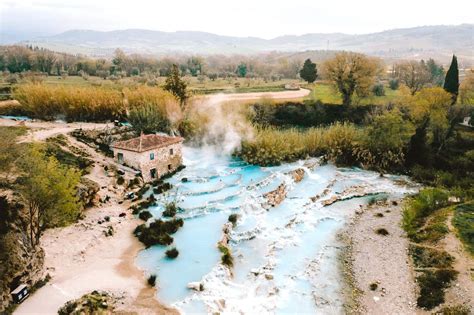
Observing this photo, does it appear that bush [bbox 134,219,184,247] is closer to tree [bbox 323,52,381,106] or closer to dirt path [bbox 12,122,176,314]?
dirt path [bbox 12,122,176,314]

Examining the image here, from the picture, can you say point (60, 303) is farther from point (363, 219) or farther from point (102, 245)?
point (363, 219)

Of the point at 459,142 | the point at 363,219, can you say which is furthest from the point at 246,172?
the point at 459,142

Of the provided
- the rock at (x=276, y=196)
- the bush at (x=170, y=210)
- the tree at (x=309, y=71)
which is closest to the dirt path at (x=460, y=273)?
the rock at (x=276, y=196)

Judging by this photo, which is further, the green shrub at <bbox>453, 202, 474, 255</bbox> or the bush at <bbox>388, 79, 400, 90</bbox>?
the bush at <bbox>388, 79, 400, 90</bbox>

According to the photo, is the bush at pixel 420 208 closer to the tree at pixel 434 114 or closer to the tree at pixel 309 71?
the tree at pixel 434 114

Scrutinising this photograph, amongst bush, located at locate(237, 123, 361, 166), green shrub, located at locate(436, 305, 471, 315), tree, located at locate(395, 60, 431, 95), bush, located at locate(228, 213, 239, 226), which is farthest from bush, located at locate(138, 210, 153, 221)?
tree, located at locate(395, 60, 431, 95)
